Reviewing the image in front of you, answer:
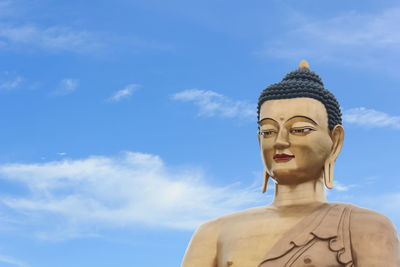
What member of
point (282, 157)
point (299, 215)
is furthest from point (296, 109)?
point (299, 215)

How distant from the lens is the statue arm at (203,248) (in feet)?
29.9

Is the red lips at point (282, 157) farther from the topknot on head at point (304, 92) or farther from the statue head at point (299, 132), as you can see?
the topknot on head at point (304, 92)

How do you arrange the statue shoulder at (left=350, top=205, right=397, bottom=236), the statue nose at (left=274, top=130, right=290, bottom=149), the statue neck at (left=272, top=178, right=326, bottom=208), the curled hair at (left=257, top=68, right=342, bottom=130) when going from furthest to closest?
the curled hair at (left=257, top=68, right=342, bottom=130) → the statue neck at (left=272, top=178, right=326, bottom=208) → the statue nose at (left=274, top=130, right=290, bottom=149) → the statue shoulder at (left=350, top=205, right=397, bottom=236)

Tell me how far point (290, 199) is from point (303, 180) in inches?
11.3

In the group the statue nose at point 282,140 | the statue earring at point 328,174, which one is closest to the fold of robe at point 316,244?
the statue earring at point 328,174

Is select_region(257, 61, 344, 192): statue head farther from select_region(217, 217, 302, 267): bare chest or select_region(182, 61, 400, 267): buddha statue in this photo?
select_region(217, 217, 302, 267): bare chest

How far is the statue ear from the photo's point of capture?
30.1ft

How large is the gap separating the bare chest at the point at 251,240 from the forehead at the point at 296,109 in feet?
4.20

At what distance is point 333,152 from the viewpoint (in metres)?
9.38

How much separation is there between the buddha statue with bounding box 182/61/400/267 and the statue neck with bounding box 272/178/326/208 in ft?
0.04

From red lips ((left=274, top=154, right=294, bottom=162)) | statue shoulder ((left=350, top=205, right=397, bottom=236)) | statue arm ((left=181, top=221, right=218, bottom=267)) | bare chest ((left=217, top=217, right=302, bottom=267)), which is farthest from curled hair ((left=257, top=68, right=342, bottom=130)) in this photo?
statue arm ((left=181, top=221, right=218, bottom=267))

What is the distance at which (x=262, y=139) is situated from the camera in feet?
30.5

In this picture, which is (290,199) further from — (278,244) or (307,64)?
(307,64)

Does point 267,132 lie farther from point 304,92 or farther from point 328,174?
point 328,174
